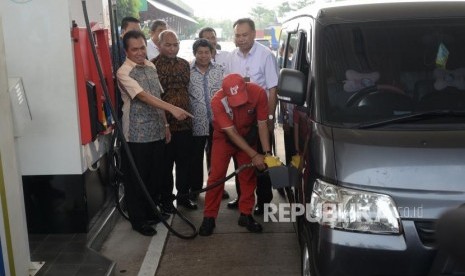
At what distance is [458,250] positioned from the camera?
1.33 metres

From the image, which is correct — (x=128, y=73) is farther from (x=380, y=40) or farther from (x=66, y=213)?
(x=380, y=40)

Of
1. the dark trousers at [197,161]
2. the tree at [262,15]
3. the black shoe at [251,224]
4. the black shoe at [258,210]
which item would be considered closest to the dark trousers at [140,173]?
the dark trousers at [197,161]

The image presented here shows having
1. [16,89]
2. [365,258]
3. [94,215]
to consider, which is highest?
[16,89]

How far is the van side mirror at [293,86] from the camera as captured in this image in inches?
126

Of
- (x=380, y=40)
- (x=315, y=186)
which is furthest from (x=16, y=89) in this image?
(x=380, y=40)

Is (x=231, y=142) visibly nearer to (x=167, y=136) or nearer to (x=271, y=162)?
(x=271, y=162)

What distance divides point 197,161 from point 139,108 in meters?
1.12

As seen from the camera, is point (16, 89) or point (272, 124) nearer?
point (16, 89)

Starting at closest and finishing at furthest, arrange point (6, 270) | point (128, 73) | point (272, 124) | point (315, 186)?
point (315, 186)
point (6, 270)
point (128, 73)
point (272, 124)

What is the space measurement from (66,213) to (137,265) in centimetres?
71

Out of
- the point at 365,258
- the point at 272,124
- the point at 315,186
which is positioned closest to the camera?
the point at 365,258

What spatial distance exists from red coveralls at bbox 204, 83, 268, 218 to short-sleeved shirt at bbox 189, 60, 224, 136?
25.2 inches

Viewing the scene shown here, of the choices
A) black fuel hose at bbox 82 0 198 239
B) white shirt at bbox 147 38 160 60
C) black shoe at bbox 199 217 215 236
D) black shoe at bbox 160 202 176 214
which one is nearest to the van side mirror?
black fuel hose at bbox 82 0 198 239

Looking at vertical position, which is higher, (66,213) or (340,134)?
(340,134)
